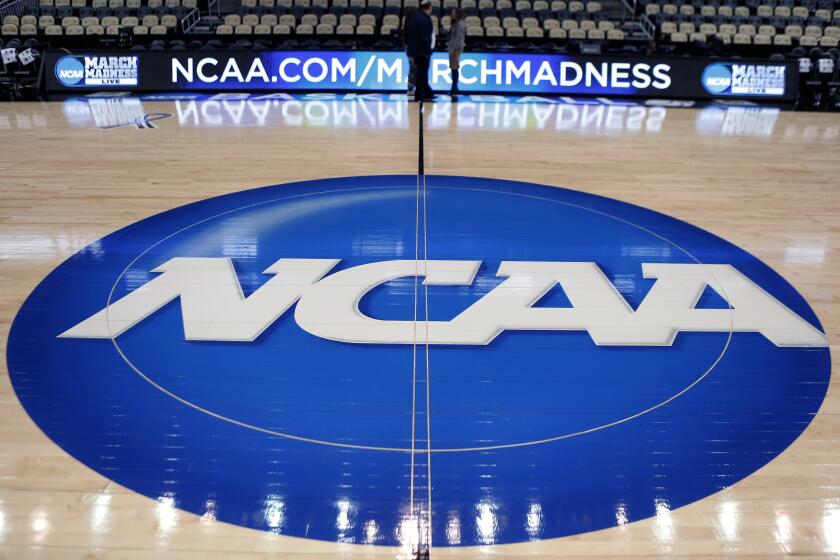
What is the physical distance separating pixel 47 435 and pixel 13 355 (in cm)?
97

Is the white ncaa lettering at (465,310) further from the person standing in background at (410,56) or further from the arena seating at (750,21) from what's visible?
the arena seating at (750,21)

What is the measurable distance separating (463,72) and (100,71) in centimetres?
685

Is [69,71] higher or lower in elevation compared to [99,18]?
lower

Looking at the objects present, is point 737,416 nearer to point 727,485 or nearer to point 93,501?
point 727,485

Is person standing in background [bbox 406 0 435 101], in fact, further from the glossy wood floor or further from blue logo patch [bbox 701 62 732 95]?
blue logo patch [bbox 701 62 732 95]

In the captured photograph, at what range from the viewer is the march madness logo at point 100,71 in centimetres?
Answer: 1288

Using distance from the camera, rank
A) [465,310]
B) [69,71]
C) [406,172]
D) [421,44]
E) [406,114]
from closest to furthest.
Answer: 1. [465,310]
2. [406,172]
3. [406,114]
4. [421,44]
5. [69,71]

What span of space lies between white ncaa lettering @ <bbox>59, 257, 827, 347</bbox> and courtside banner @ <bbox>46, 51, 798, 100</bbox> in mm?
8608

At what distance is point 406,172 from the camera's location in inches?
301

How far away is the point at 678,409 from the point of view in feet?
11.7

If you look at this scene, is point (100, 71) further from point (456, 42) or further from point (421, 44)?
point (456, 42)

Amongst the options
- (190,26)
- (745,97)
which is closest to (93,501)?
(745,97)

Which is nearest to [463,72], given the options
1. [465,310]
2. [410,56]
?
[410,56]

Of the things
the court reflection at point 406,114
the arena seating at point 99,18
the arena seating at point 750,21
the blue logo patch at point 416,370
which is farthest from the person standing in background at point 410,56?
the blue logo patch at point 416,370
